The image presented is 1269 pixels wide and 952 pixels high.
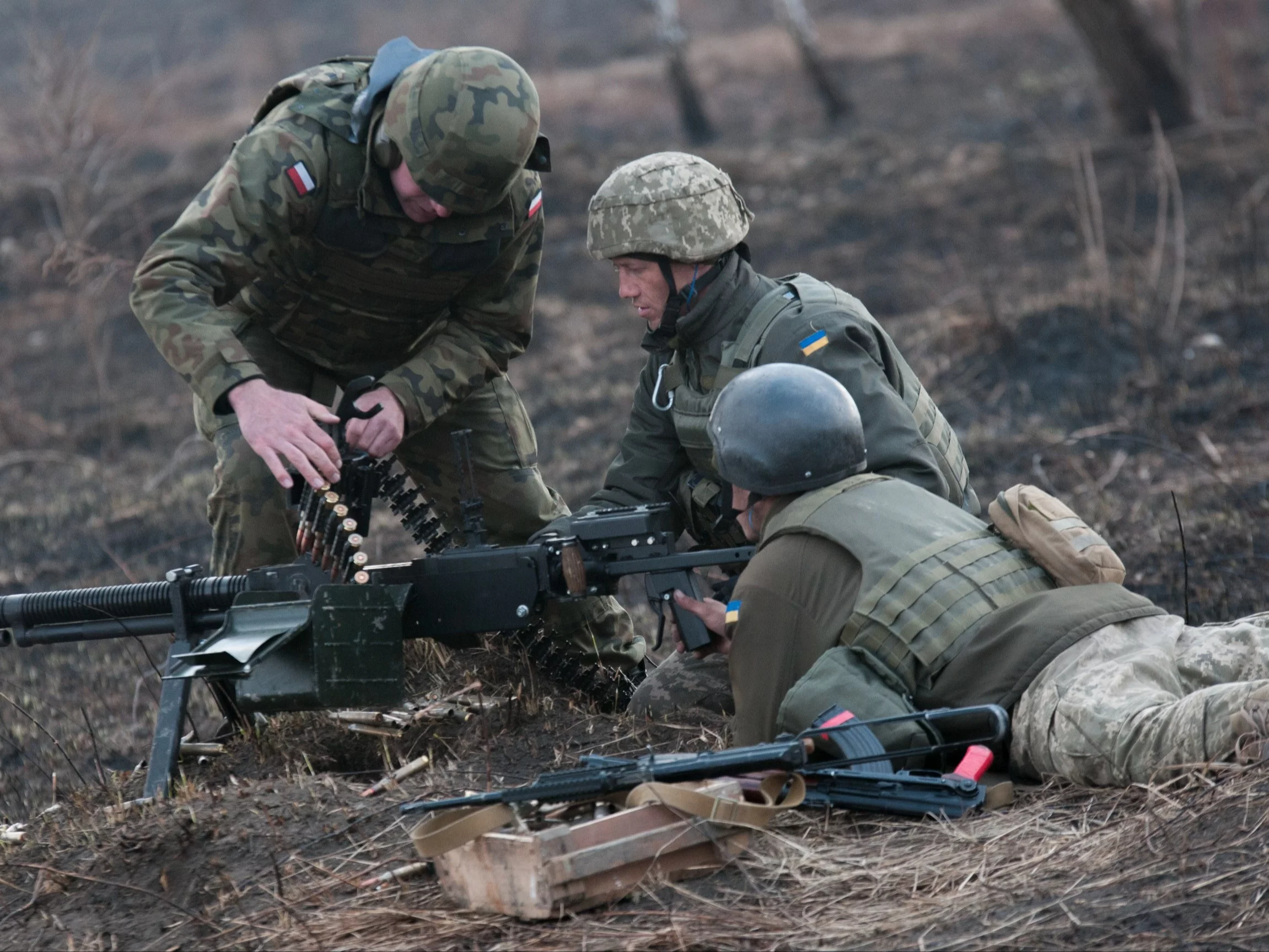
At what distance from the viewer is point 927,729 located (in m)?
4.31

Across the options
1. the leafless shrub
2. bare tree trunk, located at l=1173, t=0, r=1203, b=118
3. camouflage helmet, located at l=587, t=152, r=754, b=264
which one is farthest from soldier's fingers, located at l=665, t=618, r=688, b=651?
bare tree trunk, located at l=1173, t=0, r=1203, b=118

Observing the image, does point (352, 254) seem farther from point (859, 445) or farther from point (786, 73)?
point (786, 73)

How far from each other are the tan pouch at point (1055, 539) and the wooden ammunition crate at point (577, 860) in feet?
4.21

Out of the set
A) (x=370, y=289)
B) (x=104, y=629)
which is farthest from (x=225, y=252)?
(x=104, y=629)

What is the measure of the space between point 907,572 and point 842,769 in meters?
0.59

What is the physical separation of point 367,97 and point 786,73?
71.8ft

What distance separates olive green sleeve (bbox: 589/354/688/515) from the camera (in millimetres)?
6004

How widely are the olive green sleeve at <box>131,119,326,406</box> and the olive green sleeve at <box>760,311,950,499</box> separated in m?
1.86

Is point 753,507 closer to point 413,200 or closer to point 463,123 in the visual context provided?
point 463,123

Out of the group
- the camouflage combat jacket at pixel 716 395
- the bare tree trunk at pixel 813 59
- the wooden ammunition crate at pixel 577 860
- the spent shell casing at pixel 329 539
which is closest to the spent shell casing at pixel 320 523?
the spent shell casing at pixel 329 539

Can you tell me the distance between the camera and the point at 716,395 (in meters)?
5.62

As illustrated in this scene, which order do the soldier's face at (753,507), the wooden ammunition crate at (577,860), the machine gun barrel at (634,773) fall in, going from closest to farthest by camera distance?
the wooden ammunition crate at (577,860) < the machine gun barrel at (634,773) < the soldier's face at (753,507)

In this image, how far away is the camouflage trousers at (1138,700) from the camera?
4016 mm

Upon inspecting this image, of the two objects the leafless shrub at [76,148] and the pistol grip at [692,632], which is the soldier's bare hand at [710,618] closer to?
the pistol grip at [692,632]
